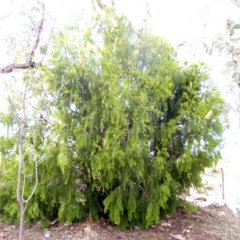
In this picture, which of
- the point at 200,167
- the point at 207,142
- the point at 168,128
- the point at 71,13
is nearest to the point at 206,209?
the point at 200,167

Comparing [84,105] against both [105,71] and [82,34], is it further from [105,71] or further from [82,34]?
[82,34]

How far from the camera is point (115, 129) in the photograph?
11.7 feet

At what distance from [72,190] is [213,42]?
394 cm

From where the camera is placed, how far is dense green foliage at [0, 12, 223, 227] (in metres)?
3.64

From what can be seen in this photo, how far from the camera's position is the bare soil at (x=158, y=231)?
3.86 meters

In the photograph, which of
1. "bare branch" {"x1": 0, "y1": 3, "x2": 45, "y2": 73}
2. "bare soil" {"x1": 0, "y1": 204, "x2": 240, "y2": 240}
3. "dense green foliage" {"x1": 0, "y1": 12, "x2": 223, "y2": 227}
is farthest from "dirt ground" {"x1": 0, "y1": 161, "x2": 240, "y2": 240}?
"bare branch" {"x1": 0, "y1": 3, "x2": 45, "y2": 73}

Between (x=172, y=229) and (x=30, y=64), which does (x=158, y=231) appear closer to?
→ (x=172, y=229)

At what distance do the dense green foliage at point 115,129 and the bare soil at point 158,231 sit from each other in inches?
6.0

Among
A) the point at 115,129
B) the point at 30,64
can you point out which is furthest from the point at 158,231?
the point at 30,64

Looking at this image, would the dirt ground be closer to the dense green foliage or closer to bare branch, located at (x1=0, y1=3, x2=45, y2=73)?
the dense green foliage

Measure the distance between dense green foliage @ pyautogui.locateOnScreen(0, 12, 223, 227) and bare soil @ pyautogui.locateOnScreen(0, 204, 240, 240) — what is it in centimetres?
15

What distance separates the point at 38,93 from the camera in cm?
374

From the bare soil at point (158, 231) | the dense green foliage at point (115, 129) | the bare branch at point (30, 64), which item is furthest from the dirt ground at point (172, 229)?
the bare branch at point (30, 64)

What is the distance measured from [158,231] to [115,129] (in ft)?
5.76
